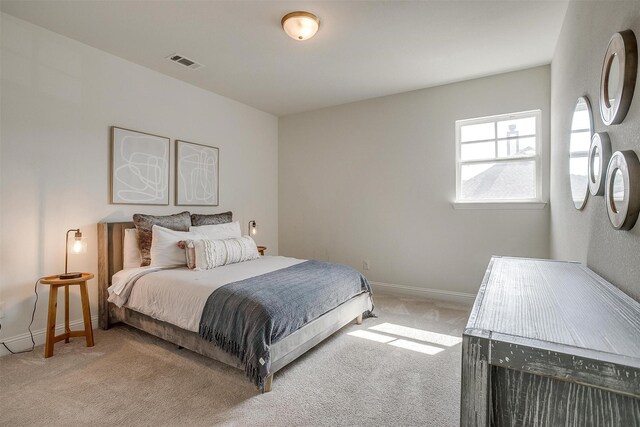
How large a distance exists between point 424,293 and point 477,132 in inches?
83.7

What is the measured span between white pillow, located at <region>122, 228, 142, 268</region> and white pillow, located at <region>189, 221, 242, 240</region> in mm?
528

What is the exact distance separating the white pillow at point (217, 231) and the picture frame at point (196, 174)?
554 mm

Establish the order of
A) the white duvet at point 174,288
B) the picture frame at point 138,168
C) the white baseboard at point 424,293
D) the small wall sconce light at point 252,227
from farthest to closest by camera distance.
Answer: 1. the small wall sconce light at point 252,227
2. the white baseboard at point 424,293
3. the picture frame at point 138,168
4. the white duvet at point 174,288

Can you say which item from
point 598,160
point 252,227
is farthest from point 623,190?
point 252,227

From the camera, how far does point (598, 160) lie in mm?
1405

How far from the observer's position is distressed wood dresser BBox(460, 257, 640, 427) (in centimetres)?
56

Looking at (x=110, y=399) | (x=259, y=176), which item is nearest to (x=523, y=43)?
(x=259, y=176)

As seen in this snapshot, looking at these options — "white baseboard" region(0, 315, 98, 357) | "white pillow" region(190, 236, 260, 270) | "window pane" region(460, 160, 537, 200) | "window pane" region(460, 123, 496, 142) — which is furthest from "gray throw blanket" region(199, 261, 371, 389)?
"window pane" region(460, 123, 496, 142)

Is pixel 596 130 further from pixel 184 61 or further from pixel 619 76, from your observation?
pixel 184 61

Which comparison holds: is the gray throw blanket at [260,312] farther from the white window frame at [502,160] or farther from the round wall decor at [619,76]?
the white window frame at [502,160]

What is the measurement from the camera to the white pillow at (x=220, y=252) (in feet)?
9.12

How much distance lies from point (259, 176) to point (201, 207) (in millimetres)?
1177

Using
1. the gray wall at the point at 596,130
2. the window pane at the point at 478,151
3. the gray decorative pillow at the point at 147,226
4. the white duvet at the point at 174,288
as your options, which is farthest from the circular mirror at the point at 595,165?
the gray decorative pillow at the point at 147,226

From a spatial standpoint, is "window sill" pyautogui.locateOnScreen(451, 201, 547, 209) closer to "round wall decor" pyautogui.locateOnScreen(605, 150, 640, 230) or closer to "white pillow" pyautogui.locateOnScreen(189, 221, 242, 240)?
"round wall decor" pyautogui.locateOnScreen(605, 150, 640, 230)
